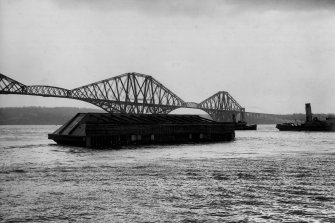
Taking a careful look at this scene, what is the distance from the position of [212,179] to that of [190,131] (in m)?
50.6

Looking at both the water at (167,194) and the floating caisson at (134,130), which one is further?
the floating caisson at (134,130)

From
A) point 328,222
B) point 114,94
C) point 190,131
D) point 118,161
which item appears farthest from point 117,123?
point 114,94

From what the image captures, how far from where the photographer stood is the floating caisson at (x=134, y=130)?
6110 centimetres

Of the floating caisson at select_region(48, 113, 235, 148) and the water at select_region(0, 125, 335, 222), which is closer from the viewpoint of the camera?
the water at select_region(0, 125, 335, 222)

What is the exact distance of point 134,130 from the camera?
67.2 m

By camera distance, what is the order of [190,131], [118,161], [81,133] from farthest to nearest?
1. [190,131]
2. [81,133]
3. [118,161]

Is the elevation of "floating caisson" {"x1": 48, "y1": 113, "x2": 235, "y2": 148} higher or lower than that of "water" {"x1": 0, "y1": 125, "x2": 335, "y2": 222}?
higher

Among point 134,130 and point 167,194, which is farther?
point 134,130

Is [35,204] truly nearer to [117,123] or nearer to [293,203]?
[293,203]

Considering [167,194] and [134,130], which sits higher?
[134,130]

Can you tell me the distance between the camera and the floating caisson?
61.1m

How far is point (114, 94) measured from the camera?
184875 mm

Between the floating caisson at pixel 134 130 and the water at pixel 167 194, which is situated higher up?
the floating caisson at pixel 134 130

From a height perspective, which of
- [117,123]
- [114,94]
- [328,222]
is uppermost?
[114,94]
